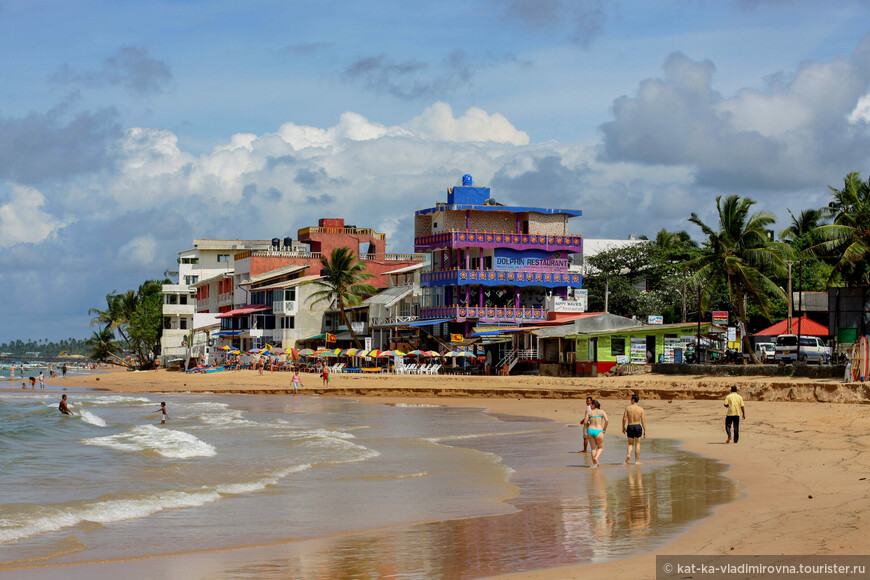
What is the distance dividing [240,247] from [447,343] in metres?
50.0

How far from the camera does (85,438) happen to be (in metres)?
27.8

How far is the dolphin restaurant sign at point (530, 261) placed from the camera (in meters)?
62.9

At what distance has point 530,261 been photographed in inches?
2514

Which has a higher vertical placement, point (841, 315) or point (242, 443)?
point (841, 315)

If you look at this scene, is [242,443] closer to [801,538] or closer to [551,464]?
[551,464]

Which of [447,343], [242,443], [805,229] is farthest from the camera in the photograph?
[805,229]

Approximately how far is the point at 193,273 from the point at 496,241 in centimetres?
5260

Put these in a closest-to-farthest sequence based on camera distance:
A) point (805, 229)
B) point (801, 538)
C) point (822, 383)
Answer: point (801, 538) < point (822, 383) < point (805, 229)

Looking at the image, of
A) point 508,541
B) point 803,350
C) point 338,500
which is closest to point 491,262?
point 803,350

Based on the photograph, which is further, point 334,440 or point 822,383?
point 822,383

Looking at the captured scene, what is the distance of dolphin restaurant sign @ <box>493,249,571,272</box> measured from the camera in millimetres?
62875

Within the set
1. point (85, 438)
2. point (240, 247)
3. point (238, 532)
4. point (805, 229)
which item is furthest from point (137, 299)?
point (238, 532)

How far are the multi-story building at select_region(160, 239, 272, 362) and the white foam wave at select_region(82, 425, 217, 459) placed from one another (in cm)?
7228

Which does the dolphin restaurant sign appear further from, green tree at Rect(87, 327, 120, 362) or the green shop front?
green tree at Rect(87, 327, 120, 362)
